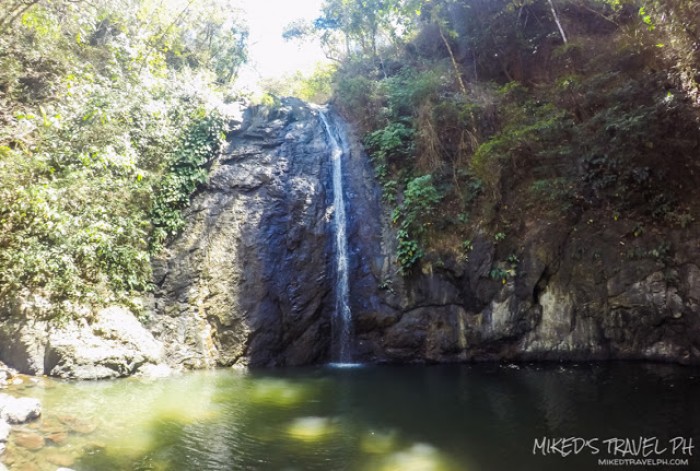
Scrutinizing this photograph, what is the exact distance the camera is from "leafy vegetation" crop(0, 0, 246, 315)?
21.4ft

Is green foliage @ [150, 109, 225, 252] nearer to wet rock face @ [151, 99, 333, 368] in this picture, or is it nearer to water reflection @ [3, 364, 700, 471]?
wet rock face @ [151, 99, 333, 368]

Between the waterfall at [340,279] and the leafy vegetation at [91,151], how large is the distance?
147 inches

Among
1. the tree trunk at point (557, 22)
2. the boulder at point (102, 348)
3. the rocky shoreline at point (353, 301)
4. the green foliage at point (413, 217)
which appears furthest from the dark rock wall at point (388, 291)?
the tree trunk at point (557, 22)

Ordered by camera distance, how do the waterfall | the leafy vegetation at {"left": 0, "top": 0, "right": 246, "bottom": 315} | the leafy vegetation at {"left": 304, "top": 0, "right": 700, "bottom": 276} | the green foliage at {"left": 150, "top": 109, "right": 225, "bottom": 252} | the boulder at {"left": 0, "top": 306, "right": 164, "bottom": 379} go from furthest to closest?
the green foliage at {"left": 150, "top": 109, "right": 225, "bottom": 252}
the waterfall
the leafy vegetation at {"left": 304, "top": 0, "right": 700, "bottom": 276}
the boulder at {"left": 0, "top": 306, "right": 164, "bottom": 379}
the leafy vegetation at {"left": 0, "top": 0, "right": 246, "bottom": 315}

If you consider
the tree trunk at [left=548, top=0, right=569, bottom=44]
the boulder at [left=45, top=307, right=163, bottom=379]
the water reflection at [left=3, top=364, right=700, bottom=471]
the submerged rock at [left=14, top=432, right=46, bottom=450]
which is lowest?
the water reflection at [left=3, top=364, right=700, bottom=471]

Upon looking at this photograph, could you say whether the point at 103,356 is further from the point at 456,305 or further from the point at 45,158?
the point at 456,305

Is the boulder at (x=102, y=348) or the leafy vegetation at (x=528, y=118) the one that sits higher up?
the leafy vegetation at (x=528, y=118)

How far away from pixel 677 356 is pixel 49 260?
1148 centimetres

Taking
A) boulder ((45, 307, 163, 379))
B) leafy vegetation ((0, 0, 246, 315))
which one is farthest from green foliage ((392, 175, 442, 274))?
boulder ((45, 307, 163, 379))

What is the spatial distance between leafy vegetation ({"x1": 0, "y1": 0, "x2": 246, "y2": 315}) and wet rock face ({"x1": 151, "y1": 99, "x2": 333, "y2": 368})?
25.4 inches

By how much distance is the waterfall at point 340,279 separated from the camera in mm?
9820

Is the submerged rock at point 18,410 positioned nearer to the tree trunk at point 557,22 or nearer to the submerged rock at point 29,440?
the submerged rock at point 29,440

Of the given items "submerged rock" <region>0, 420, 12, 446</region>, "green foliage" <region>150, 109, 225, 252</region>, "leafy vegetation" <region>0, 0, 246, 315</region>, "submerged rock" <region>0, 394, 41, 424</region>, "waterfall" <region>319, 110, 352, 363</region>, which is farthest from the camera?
"green foliage" <region>150, 109, 225, 252</region>

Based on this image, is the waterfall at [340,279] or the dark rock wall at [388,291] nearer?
the dark rock wall at [388,291]
